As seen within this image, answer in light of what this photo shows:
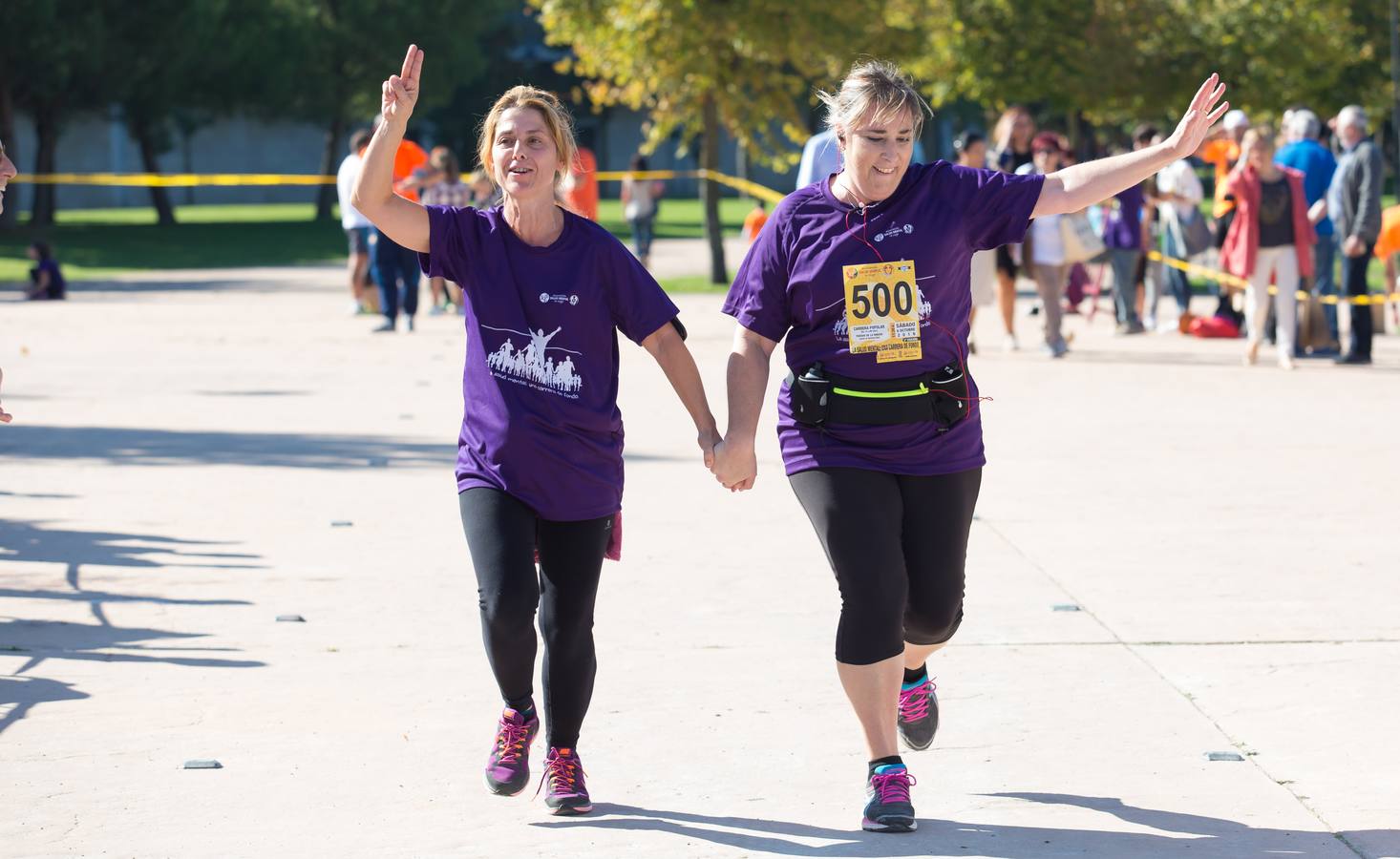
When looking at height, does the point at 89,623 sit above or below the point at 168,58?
below

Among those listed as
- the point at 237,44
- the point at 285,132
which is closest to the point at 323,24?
the point at 237,44

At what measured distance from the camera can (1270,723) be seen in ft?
17.8

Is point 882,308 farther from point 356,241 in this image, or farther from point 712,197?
point 712,197

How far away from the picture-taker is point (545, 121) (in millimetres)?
4801

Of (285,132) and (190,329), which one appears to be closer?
(190,329)

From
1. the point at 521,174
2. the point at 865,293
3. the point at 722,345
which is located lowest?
the point at 722,345

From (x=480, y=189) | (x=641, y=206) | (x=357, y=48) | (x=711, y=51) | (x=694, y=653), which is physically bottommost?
(x=694, y=653)

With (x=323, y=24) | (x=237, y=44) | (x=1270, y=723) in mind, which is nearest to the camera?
(x=1270, y=723)

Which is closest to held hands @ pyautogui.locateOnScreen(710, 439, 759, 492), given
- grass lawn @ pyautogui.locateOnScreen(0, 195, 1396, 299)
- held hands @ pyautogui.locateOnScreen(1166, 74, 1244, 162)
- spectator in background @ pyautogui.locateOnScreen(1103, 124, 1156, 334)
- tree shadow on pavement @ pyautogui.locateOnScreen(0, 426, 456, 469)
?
held hands @ pyautogui.locateOnScreen(1166, 74, 1244, 162)

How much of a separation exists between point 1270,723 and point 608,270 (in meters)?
2.27

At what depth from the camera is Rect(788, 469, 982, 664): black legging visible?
4.68m

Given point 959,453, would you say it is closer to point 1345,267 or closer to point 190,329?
point 1345,267

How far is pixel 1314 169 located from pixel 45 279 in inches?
563

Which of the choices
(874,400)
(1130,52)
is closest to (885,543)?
(874,400)
